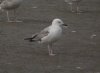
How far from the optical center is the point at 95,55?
1053cm

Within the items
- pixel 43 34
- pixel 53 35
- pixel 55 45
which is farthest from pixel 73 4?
pixel 53 35

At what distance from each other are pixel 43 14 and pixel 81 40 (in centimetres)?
416

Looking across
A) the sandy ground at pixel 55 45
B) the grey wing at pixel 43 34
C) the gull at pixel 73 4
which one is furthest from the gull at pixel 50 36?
the gull at pixel 73 4

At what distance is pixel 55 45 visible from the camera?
38.4ft

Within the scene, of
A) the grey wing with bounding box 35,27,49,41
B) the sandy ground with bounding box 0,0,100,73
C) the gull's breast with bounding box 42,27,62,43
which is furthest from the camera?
the grey wing with bounding box 35,27,49,41

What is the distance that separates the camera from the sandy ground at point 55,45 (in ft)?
30.8

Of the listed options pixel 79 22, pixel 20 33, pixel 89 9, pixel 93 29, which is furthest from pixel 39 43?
pixel 89 9

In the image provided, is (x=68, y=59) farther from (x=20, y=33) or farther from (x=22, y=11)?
(x=22, y=11)

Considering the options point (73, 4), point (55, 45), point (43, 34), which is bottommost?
point (73, 4)

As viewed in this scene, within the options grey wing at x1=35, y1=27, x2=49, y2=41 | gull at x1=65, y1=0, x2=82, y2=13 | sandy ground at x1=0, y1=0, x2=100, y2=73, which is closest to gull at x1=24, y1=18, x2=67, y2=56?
grey wing at x1=35, y1=27, x2=49, y2=41

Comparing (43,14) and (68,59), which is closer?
(68,59)

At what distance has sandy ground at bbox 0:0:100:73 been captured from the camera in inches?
369

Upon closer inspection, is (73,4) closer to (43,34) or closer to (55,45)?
(55,45)

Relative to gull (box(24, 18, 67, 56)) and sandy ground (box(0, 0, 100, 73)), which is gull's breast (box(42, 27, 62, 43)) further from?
sandy ground (box(0, 0, 100, 73))
